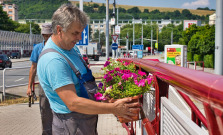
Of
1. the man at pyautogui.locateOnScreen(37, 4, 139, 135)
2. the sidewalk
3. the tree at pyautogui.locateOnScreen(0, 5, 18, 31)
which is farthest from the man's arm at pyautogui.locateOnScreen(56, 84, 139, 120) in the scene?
the tree at pyautogui.locateOnScreen(0, 5, 18, 31)

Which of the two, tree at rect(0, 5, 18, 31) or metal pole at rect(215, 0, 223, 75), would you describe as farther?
tree at rect(0, 5, 18, 31)

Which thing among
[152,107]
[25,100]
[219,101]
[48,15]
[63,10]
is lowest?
[25,100]

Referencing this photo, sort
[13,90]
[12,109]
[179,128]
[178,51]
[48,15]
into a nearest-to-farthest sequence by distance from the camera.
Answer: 1. [179,128]
2. [12,109]
3. [13,90]
4. [178,51]
5. [48,15]

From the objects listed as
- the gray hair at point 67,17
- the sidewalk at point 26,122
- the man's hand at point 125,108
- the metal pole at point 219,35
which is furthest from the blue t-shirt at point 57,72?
the metal pole at point 219,35

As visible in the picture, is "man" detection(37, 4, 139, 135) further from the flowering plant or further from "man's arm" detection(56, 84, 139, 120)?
the flowering plant

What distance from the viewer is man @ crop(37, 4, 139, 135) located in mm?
1955

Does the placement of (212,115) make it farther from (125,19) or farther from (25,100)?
(125,19)

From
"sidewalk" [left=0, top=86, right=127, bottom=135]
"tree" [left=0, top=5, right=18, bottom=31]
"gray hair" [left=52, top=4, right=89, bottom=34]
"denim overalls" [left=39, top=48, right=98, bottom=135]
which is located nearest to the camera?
"gray hair" [left=52, top=4, right=89, bottom=34]

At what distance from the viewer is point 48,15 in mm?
154750

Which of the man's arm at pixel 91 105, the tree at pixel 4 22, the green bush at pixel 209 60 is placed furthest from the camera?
the tree at pixel 4 22

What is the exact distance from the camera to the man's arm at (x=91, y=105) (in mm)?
1933

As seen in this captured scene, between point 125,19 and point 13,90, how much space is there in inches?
6865

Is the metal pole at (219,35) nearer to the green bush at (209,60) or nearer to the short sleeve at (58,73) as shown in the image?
the short sleeve at (58,73)

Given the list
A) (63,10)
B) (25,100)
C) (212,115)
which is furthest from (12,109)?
(212,115)
